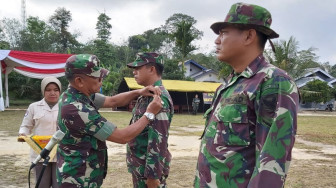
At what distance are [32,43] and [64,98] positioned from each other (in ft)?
108

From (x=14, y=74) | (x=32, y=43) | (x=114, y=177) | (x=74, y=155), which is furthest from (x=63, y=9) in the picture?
(x=74, y=155)

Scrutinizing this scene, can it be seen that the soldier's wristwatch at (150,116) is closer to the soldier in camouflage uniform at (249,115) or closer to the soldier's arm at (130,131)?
the soldier's arm at (130,131)

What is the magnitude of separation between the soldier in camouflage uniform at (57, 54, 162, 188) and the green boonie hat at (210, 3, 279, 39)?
3.69 feet

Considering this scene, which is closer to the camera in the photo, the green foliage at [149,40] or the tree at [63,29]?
the tree at [63,29]

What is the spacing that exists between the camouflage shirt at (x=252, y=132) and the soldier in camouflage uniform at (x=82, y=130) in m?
0.78

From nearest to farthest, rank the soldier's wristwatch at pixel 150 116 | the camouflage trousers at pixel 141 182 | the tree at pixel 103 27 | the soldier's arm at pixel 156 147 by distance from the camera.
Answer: the soldier's wristwatch at pixel 150 116
the soldier's arm at pixel 156 147
the camouflage trousers at pixel 141 182
the tree at pixel 103 27

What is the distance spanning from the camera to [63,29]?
4178 cm

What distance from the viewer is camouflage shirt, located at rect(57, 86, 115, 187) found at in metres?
2.20

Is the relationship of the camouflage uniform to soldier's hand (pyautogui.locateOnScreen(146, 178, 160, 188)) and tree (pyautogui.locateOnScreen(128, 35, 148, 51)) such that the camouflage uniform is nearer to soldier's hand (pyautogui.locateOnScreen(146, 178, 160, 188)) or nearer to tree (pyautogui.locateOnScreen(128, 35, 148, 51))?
soldier's hand (pyautogui.locateOnScreen(146, 178, 160, 188))

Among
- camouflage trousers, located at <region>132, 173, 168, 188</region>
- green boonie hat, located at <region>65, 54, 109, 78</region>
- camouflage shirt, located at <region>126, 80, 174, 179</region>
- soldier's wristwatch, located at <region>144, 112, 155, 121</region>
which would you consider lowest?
camouflage trousers, located at <region>132, 173, 168, 188</region>

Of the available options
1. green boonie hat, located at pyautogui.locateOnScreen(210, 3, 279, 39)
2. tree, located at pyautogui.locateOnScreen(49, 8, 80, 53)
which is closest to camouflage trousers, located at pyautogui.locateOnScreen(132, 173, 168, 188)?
green boonie hat, located at pyautogui.locateOnScreen(210, 3, 279, 39)

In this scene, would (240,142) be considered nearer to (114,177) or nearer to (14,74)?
(114,177)

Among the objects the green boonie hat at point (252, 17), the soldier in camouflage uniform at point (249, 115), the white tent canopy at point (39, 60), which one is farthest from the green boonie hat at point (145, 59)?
the white tent canopy at point (39, 60)

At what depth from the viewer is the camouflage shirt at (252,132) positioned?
1408 millimetres
